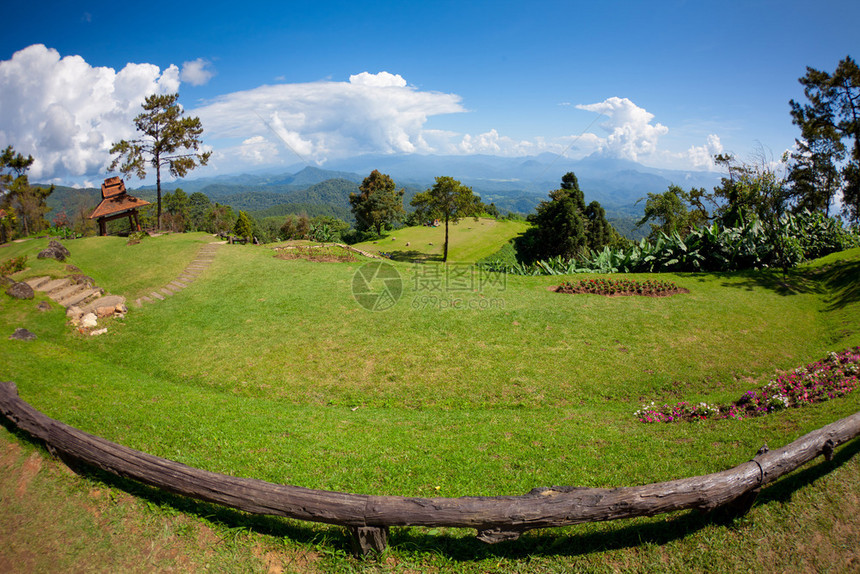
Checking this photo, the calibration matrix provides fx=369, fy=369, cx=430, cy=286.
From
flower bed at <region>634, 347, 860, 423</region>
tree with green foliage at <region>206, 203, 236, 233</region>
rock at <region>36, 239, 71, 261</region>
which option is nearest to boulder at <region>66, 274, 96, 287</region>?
rock at <region>36, 239, 71, 261</region>

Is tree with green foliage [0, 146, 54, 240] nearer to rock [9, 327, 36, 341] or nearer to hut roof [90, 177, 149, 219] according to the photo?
hut roof [90, 177, 149, 219]

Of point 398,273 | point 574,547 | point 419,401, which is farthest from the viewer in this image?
point 398,273

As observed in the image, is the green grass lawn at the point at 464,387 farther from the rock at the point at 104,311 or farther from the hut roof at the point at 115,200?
the hut roof at the point at 115,200

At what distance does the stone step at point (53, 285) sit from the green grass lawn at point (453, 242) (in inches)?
869

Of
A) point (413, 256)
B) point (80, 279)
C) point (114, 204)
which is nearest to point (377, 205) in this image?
point (413, 256)

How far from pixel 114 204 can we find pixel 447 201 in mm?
22140

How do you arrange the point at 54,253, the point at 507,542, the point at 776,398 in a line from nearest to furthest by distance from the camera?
the point at 507,542 < the point at 776,398 < the point at 54,253

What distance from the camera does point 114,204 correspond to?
22828 mm

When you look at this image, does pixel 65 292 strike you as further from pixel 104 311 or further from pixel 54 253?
pixel 54 253

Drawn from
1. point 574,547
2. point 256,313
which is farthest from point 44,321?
point 574,547

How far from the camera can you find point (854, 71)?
17562mm

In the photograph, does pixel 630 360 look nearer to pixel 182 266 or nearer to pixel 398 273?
pixel 398 273

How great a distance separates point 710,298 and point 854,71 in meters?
15.1

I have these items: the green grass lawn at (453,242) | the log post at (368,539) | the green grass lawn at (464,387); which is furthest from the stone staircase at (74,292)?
the green grass lawn at (453,242)
